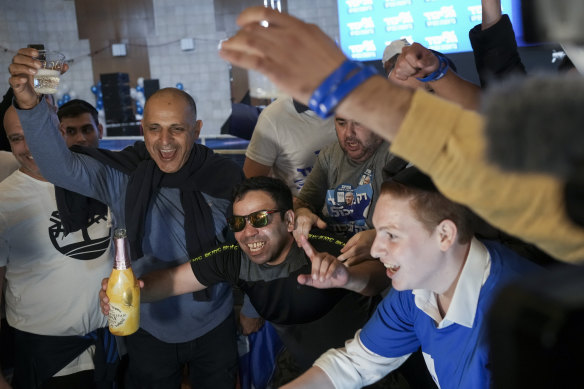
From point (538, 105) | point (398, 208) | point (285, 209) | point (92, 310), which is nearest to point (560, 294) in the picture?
point (538, 105)

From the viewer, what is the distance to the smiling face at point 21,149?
8.11 feet

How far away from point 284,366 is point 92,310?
2.89ft

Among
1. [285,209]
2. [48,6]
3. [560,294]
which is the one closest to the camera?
[560,294]

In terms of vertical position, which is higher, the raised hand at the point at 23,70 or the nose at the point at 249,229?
the raised hand at the point at 23,70

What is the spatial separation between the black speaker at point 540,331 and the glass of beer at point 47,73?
1.85 metres

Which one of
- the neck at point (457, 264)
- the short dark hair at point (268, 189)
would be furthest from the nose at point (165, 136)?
the neck at point (457, 264)

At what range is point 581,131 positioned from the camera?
473 millimetres

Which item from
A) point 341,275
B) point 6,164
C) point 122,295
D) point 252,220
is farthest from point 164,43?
point 341,275

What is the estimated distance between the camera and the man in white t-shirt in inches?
94.0

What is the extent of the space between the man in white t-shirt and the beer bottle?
1.83 feet

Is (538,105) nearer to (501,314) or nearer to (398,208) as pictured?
(501,314)

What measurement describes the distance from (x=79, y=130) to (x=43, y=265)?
953 millimetres

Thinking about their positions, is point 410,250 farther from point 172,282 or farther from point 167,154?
point 167,154

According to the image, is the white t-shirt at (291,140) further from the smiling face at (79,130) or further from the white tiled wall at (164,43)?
the white tiled wall at (164,43)
